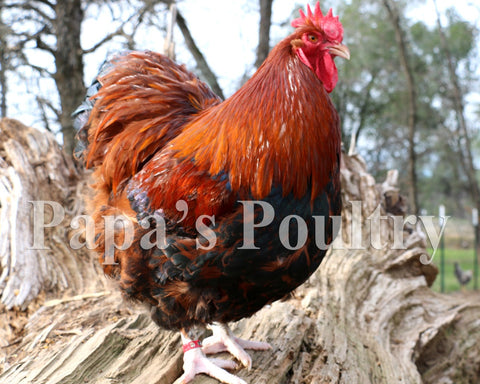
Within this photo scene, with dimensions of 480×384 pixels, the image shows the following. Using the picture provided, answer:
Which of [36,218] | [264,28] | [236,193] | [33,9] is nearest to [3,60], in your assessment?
[33,9]

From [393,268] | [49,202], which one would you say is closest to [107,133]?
[49,202]

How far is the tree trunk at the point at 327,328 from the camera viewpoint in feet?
7.79

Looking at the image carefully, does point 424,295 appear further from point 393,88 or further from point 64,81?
point 393,88

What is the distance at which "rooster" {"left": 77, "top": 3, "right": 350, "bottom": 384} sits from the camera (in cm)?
198

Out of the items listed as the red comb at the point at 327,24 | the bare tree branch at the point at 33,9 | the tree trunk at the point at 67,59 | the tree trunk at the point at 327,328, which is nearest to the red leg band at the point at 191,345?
the tree trunk at the point at 327,328

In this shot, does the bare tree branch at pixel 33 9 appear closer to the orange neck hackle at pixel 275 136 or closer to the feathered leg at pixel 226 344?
the orange neck hackle at pixel 275 136

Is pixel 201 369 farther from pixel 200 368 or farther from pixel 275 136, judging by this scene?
pixel 275 136

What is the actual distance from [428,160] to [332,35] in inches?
735

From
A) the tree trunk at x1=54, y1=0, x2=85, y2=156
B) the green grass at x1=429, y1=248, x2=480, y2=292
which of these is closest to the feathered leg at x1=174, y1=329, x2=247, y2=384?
the tree trunk at x1=54, y1=0, x2=85, y2=156

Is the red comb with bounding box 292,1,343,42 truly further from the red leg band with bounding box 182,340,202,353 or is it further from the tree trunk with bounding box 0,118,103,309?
the tree trunk with bounding box 0,118,103,309

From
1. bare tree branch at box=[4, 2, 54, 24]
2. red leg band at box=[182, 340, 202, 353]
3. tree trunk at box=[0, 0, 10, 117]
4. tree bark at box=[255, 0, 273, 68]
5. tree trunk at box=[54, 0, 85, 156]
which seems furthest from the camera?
bare tree branch at box=[4, 2, 54, 24]

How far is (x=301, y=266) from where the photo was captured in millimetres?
2051

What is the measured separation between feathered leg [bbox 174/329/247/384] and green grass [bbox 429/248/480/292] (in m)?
8.13

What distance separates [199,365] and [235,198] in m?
1.00
